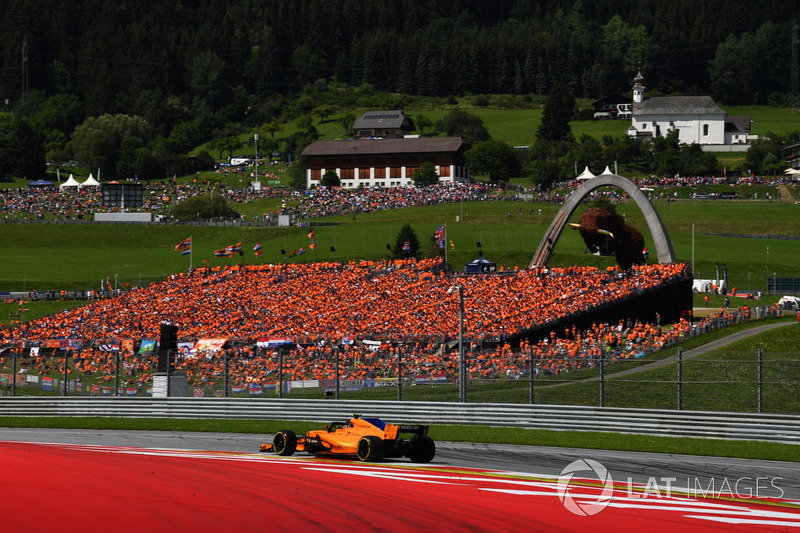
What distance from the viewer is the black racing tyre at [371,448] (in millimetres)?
19984

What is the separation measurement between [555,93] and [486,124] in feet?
51.4

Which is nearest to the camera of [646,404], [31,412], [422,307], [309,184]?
[646,404]

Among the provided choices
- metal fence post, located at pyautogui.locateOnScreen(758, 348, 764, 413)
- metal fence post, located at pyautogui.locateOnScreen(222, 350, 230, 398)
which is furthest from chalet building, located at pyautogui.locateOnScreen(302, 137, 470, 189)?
metal fence post, located at pyautogui.locateOnScreen(758, 348, 764, 413)

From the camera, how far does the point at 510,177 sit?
143000 mm

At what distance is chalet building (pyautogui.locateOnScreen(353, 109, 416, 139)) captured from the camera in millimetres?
173000

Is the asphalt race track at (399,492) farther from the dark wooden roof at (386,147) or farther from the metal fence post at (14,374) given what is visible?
the dark wooden roof at (386,147)

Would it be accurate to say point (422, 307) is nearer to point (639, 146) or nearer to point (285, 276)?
point (285, 276)

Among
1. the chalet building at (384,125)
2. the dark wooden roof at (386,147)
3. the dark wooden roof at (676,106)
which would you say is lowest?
the dark wooden roof at (386,147)

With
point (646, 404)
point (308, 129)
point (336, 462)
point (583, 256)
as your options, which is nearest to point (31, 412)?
point (336, 462)

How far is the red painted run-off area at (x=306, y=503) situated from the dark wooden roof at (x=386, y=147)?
413 feet

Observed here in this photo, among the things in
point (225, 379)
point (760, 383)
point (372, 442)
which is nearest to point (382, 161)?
point (225, 379)

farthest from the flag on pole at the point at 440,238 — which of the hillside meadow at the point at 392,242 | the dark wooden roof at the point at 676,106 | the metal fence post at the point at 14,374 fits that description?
the dark wooden roof at the point at 676,106

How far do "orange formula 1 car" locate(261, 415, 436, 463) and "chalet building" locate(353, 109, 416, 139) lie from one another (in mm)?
152113

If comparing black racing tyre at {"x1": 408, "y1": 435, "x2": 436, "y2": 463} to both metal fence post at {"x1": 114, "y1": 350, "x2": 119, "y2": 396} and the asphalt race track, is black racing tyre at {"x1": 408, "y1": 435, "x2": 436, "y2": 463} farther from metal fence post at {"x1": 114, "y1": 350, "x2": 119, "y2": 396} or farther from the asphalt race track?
metal fence post at {"x1": 114, "y1": 350, "x2": 119, "y2": 396}
